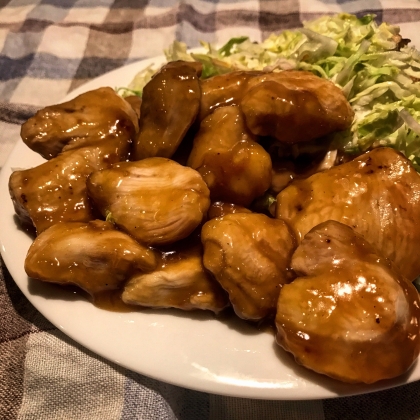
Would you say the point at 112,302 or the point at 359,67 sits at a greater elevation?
the point at 359,67

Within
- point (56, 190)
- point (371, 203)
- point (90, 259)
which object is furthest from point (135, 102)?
point (371, 203)

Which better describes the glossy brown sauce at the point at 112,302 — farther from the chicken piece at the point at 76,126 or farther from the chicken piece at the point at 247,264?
the chicken piece at the point at 76,126

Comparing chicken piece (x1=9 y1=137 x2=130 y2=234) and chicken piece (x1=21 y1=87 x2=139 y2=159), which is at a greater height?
chicken piece (x1=21 y1=87 x2=139 y2=159)

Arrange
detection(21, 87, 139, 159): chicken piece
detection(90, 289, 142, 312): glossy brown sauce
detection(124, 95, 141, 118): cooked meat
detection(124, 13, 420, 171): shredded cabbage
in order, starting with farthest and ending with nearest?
1. detection(124, 95, 141, 118): cooked meat
2. detection(124, 13, 420, 171): shredded cabbage
3. detection(21, 87, 139, 159): chicken piece
4. detection(90, 289, 142, 312): glossy brown sauce

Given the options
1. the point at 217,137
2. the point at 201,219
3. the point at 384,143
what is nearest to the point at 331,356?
the point at 201,219

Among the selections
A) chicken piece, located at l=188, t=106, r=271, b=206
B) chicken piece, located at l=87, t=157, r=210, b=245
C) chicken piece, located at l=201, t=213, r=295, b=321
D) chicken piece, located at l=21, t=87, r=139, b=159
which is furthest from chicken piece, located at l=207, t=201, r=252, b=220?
chicken piece, located at l=21, t=87, r=139, b=159

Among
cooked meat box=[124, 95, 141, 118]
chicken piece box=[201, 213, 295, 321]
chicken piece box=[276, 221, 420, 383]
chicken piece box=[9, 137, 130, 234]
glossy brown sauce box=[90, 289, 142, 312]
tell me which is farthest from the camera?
cooked meat box=[124, 95, 141, 118]

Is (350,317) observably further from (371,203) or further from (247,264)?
(371,203)

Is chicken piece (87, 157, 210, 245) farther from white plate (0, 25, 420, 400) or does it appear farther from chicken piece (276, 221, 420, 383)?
chicken piece (276, 221, 420, 383)
